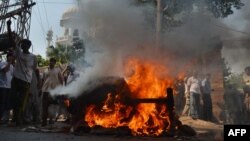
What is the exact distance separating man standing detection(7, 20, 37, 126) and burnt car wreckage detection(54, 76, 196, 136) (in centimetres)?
151

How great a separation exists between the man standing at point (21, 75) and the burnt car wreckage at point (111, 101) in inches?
59.4

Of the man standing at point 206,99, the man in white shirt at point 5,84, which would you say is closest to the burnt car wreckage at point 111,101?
the man in white shirt at point 5,84

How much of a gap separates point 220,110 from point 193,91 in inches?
116

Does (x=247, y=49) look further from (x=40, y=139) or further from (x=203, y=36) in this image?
(x=40, y=139)

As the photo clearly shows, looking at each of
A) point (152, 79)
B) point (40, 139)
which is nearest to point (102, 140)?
point (40, 139)

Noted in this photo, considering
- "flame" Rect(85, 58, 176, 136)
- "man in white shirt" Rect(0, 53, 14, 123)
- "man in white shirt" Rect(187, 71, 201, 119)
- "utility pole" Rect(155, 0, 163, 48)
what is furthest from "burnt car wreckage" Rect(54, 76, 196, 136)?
"man in white shirt" Rect(187, 71, 201, 119)

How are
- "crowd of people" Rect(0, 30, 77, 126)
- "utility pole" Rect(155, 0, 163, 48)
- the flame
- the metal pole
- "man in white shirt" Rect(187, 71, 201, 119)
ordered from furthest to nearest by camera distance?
"man in white shirt" Rect(187, 71, 201, 119) < the metal pole < "utility pole" Rect(155, 0, 163, 48) < "crowd of people" Rect(0, 30, 77, 126) < the flame

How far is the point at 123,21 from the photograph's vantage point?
34.6 ft

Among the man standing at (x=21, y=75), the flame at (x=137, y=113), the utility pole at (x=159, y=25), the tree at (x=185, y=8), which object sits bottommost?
the flame at (x=137, y=113)

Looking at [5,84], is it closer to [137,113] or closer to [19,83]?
[19,83]

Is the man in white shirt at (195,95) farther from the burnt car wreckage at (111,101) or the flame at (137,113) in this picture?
the burnt car wreckage at (111,101)

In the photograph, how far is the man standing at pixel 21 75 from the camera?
8.78m

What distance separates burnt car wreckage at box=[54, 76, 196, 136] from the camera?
7.27 metres

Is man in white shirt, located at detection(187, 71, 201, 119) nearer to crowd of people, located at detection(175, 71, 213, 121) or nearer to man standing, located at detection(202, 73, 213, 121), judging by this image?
crowd of people, located at detection(175, 71, 213, 121)
